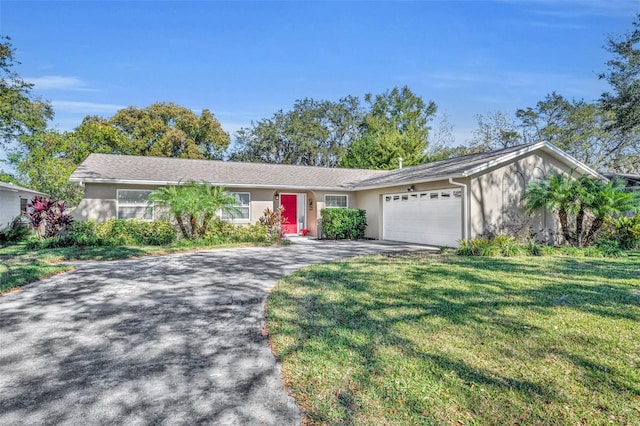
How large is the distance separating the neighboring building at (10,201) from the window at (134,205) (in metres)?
7.50

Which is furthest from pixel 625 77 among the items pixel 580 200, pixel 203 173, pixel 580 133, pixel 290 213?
pixel 203 173

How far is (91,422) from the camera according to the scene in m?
2.48

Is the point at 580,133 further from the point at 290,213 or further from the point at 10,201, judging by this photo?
the point at 10,201

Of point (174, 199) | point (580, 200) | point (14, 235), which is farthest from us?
point (14, 235)

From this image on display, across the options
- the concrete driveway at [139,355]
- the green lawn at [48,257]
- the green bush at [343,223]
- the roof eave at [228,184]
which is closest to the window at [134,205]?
the roof eave at [228,184]

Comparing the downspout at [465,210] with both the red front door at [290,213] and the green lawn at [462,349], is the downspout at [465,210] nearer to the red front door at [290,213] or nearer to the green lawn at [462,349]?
the green lawn at [462,349]

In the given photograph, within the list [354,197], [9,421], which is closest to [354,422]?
[9,421]

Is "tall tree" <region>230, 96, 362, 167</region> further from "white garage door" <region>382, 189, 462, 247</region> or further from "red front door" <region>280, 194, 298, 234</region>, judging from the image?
"white garage door" <region>382, 189, 462, 247</region>

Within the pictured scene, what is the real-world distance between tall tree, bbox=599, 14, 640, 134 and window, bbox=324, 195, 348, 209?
15.1 meters

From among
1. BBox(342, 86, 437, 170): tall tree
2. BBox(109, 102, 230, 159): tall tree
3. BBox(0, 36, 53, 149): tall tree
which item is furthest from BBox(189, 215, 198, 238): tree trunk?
BBox(342, 86, 437, 170): tall tree

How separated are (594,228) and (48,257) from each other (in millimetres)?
16432

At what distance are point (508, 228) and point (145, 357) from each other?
39.6 feet

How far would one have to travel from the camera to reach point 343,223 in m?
16.5

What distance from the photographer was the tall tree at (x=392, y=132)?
30266mm
